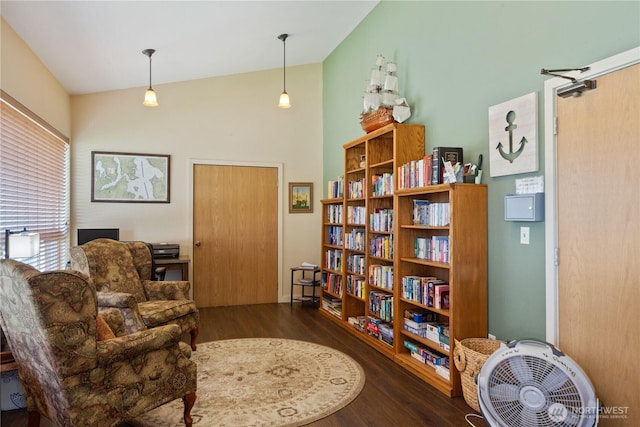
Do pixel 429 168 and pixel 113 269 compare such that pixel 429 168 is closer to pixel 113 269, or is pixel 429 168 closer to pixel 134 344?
pixel 134 344

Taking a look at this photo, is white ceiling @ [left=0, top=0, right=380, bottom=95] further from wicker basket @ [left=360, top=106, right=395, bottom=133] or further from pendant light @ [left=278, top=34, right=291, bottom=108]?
wicker basket @ [left=360, top=106, right=395, bottom=133]

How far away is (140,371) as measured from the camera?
6.50ft

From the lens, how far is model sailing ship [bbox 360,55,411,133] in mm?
3656

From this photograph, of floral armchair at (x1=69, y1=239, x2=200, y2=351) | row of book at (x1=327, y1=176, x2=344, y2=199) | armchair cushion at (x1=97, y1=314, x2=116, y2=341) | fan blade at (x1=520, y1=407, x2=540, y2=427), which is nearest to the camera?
fan blade at (x1=520, y1=407, x2=540, y2=427)

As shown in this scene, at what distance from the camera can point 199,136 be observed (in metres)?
5.34

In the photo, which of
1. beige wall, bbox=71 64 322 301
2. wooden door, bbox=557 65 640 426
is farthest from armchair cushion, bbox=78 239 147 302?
wooden door, bbox=557 65 640 426

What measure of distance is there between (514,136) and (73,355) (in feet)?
8.84

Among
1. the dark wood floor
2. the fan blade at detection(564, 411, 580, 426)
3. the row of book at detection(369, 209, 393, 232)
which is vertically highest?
the row of book at detection(369, 209, 393, 232)

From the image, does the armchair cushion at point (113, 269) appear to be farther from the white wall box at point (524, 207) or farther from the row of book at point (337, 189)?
the white wall box at point (524, 207)

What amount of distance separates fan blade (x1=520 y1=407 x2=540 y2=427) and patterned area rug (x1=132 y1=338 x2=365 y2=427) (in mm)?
1087

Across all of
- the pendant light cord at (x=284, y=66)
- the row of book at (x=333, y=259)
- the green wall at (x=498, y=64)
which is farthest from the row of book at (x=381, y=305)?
the pendant light cord at (x=284, y=66)

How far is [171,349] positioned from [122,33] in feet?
9.50

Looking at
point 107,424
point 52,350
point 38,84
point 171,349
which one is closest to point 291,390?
point 171,349

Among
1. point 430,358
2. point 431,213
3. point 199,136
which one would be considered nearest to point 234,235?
point 199,136
